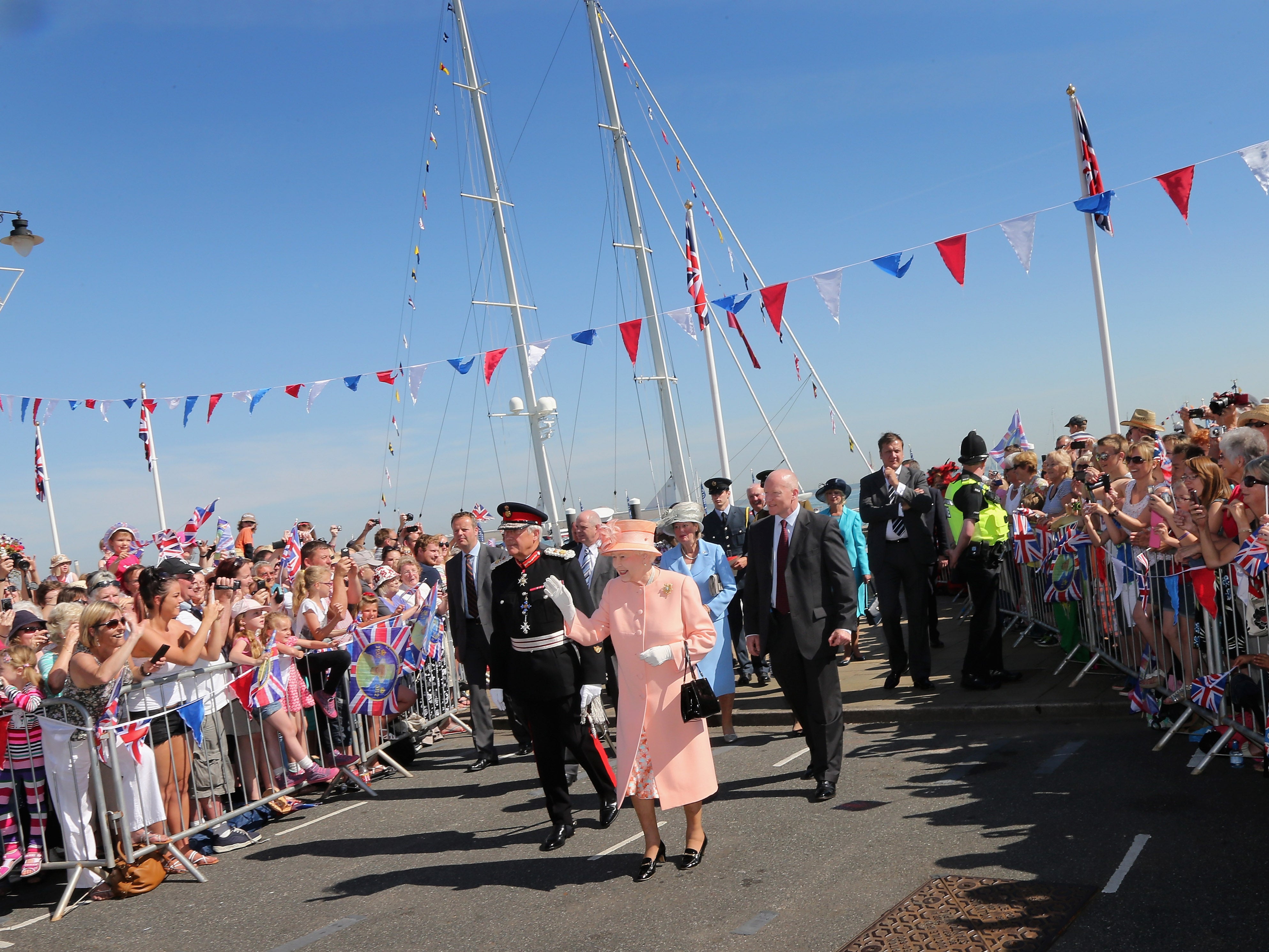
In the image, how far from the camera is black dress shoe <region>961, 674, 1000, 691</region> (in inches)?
311

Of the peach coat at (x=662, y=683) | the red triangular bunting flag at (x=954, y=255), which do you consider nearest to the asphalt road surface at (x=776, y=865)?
Answer: the peach coat at (x=662, y=683)

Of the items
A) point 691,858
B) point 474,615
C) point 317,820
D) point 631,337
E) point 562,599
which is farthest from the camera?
point 631,337

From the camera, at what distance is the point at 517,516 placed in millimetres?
6199

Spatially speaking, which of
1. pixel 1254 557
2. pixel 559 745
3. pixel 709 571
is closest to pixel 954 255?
pixel 709 571

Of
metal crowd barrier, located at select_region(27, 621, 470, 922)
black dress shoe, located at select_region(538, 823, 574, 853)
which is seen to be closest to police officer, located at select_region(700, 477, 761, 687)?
metal crowd barrier, located at select_region(27, 621, 470, 922)

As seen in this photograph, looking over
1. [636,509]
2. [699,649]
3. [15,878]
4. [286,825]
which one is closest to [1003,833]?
[699,649]

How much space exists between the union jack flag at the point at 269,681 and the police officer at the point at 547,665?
2104 mm

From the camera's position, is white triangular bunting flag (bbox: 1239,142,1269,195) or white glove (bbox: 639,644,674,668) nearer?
white glove (bbox: 639,644,674,668)

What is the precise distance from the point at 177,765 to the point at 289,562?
5.72 metres

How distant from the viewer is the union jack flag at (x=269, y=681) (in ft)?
23.6

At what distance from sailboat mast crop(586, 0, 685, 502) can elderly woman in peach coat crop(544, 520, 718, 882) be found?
1477 centimetres

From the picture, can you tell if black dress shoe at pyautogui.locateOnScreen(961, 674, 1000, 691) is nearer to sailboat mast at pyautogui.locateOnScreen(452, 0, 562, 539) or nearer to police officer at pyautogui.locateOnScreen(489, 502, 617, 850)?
police officer at pyautogui.locateOnScreen(489, 502, 617, 850)

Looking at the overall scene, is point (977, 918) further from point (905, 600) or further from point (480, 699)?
point (480, 699)

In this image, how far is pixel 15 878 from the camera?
20.1 feet
